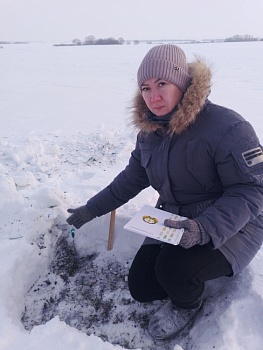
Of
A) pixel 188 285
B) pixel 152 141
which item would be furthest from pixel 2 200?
pixel 188 285

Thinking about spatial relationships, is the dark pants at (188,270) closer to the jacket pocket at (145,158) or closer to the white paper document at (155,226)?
the white paper document at (155,226)

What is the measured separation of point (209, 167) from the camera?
1833 millimetres

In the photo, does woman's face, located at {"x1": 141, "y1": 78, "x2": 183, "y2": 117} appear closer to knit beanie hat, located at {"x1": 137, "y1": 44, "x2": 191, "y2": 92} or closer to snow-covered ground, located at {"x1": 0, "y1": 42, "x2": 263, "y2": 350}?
knit beanie hat, located at {"x1": 137, "y1": 44, "x2": 191, "y2": 92}

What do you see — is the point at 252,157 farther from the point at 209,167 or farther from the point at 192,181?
the point at 192,181

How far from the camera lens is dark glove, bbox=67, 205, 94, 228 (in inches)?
94.2

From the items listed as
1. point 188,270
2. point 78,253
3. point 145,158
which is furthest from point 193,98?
point 78,253

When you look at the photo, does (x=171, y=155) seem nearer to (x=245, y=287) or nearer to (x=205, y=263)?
(x=205, y=263)

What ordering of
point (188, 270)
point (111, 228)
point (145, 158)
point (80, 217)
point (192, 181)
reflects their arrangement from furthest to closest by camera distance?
point (111, 228) → point (80, 217) → point (145, 158) → point (192, 181) → point (188, 270)

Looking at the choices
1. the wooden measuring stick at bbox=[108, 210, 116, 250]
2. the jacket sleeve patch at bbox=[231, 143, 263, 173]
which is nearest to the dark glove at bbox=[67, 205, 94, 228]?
the wooden measuring stick at bbox=[108, 210, 116, 250]

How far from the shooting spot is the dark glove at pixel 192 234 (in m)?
1.65

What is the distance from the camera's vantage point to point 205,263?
1.78m

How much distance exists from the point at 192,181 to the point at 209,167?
13 cm

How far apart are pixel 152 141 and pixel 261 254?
3.34 ft

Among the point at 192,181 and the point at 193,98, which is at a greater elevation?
the point at 193,98
